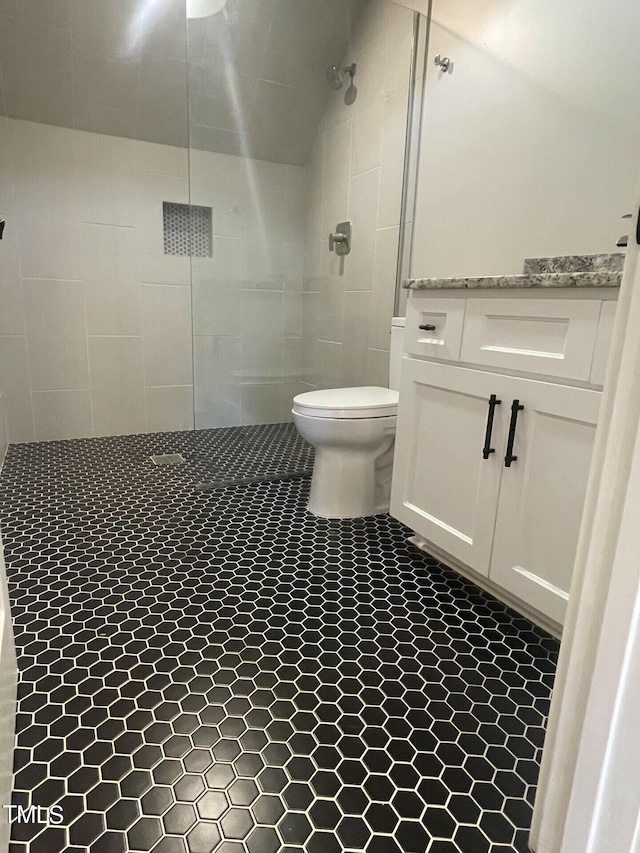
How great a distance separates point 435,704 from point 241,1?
9.42ft

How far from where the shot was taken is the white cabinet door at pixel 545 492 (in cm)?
116

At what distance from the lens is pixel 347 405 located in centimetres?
192

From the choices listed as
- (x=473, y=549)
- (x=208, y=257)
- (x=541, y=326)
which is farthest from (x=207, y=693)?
(x=208, y=257)

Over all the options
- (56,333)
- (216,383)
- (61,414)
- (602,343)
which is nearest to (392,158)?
(216,383)

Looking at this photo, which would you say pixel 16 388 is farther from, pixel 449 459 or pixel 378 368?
pixel 449 459

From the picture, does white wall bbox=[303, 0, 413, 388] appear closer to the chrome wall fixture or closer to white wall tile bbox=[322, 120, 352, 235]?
white wall tile bbox=[322, 120, 352, 235]

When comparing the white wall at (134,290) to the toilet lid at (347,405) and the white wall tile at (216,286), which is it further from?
the toilet lid at (347,405)

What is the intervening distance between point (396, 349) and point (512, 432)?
3.34ft

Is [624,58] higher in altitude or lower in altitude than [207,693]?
higher

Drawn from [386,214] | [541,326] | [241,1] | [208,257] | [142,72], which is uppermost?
[241,1]

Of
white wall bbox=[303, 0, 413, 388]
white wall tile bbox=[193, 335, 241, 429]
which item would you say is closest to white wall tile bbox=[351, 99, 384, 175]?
white wall bbox=[303, 0, 413, 388]

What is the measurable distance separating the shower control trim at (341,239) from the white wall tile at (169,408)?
1.19 meters

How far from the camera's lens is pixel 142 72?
253cm

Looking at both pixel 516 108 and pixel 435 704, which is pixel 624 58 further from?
pixel 435 704
